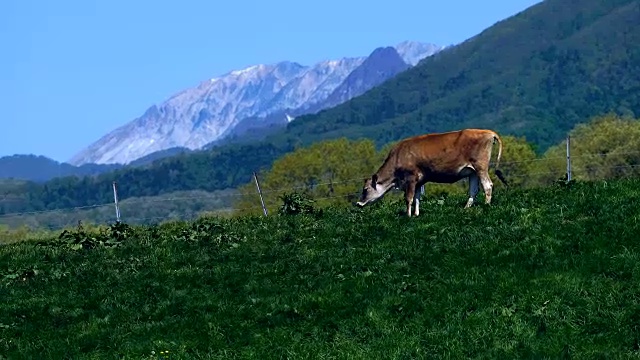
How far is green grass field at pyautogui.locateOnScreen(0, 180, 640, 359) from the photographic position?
17.1 m

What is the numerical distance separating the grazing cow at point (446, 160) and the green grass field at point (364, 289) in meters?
0.89

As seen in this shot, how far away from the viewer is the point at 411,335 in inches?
684

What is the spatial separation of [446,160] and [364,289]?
8.57 metres

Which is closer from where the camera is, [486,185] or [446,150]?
[486,185]

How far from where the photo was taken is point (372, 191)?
98.7 feet

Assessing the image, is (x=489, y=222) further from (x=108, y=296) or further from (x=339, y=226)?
(x=108, y=296)

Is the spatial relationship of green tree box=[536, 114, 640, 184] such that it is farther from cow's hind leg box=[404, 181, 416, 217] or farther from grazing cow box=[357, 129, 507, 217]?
cow's hind leg box=[404, 181, 416, 217]

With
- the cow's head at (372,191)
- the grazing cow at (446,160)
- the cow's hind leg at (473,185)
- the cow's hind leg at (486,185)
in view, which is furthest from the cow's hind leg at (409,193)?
the cow's hind leg at (486,185)

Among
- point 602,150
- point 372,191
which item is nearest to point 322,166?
point 602,150

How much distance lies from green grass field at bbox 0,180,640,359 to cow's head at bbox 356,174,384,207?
2503mm

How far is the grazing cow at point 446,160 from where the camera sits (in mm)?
27016

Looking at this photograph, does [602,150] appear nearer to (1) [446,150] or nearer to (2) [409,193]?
(1) [446,150]

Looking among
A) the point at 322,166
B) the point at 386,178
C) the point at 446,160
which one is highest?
the point at 446,160

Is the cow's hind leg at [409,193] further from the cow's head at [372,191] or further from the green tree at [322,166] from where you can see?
the green tree at [322,166]
